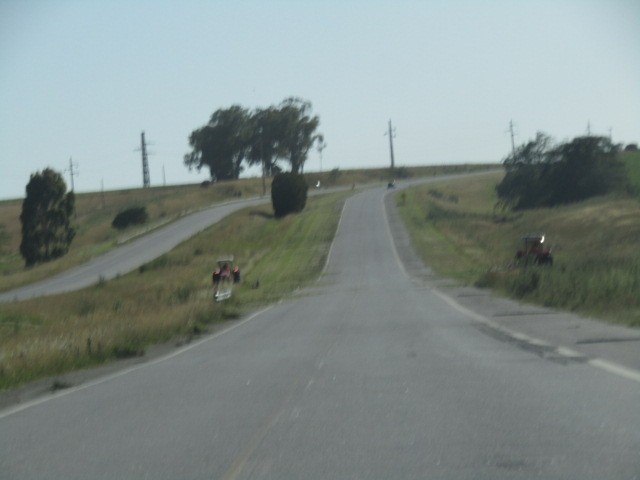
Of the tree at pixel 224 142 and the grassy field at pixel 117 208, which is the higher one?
the tree at pixel 224 142

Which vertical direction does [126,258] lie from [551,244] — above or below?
below

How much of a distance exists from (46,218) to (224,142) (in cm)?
8609

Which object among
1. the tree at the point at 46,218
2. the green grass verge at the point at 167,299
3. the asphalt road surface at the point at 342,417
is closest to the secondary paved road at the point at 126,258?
the green grass verge at the point at 167,299

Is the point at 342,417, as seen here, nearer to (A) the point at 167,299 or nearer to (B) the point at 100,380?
(B) the point at 100,380

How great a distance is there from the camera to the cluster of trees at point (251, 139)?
168500 millimetres

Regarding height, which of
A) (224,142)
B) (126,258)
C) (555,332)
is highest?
(224,142)

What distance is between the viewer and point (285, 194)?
9750 cm

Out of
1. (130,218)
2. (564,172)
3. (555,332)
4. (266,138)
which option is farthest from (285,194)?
(555,332)

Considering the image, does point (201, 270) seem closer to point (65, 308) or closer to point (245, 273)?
point (245, 273)

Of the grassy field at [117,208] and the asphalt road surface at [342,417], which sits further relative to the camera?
the grassy field at [117,208]

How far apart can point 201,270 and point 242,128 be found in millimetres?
111722

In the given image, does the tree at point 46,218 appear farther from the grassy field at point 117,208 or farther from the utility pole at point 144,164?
the utility pole at point 144,164

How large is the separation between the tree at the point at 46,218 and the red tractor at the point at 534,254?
157ft

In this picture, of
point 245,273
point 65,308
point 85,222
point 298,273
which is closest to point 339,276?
point 298,273
